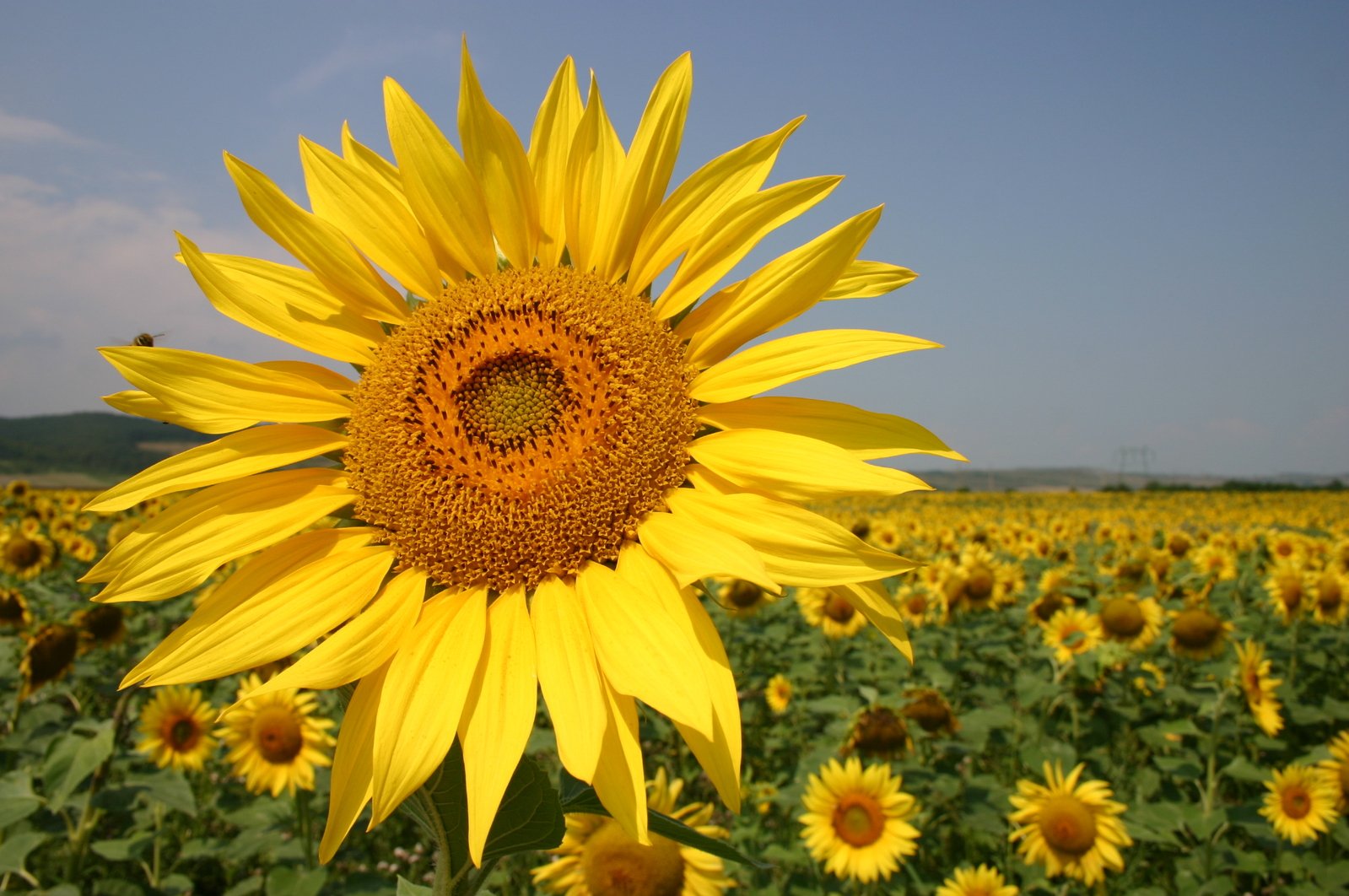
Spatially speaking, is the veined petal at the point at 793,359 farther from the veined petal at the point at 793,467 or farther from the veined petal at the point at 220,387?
the veined petal at the point at 220,387

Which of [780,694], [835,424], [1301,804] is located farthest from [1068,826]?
[835,424]

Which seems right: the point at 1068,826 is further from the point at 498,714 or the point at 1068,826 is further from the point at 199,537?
the point at 199,537

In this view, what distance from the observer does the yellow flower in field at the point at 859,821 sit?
399 centimetres

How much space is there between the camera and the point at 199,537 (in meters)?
1.31

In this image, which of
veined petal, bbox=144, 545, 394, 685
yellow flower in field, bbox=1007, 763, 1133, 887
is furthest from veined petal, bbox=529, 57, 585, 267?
yellow flower in field, bbox=1007, 763, 1133, 887

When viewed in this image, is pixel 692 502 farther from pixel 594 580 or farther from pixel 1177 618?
pixel 1177 618

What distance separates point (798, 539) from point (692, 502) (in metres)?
0.19

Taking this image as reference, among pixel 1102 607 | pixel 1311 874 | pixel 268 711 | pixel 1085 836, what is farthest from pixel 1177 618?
pixel 268 711

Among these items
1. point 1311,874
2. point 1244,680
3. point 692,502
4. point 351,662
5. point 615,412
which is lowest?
point 1311,874

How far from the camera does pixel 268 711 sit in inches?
194

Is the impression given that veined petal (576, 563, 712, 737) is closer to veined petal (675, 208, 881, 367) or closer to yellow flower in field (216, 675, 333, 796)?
veined petal (675, 208, 881, 367)

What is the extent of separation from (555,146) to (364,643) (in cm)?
92

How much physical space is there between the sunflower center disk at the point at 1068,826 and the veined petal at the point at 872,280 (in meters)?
4.06

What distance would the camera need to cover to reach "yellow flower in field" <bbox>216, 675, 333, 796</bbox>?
4832 mm
